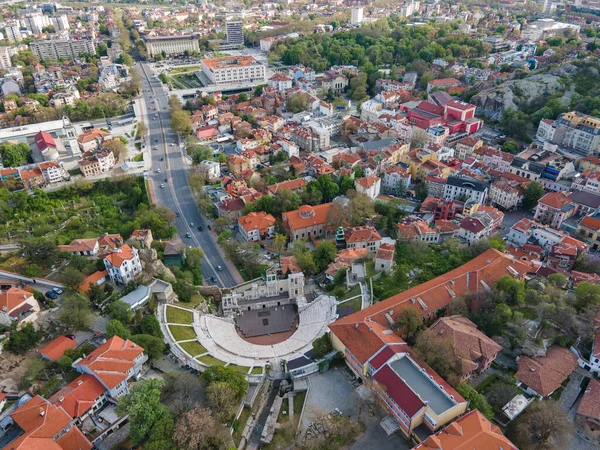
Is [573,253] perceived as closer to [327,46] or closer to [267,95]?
[267,95]

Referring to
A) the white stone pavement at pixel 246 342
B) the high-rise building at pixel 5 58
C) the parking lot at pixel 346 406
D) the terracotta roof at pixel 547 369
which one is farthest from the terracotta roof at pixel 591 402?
the high-rise building at pixel 5 58

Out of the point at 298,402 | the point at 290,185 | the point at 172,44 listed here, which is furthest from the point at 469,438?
the point at 172,44

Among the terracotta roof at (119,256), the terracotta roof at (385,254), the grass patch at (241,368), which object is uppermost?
the terracotta roof at (119,256)

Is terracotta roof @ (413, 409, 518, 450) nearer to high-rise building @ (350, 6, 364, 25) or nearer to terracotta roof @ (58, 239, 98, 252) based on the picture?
terracotta roof @ (58, 239, 98, 252)

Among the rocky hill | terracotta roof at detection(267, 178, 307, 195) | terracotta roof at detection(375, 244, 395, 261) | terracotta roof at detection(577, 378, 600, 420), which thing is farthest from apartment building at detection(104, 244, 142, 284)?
the rocky hill

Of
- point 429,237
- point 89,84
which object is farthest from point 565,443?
point 89,84

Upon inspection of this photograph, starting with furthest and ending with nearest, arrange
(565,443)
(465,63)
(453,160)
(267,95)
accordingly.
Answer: (465,63) < (267,95) < (453,160) < (565,443)

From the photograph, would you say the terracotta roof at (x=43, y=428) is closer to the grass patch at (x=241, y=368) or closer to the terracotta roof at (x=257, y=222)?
the grass patch at (x=241, y=368)
